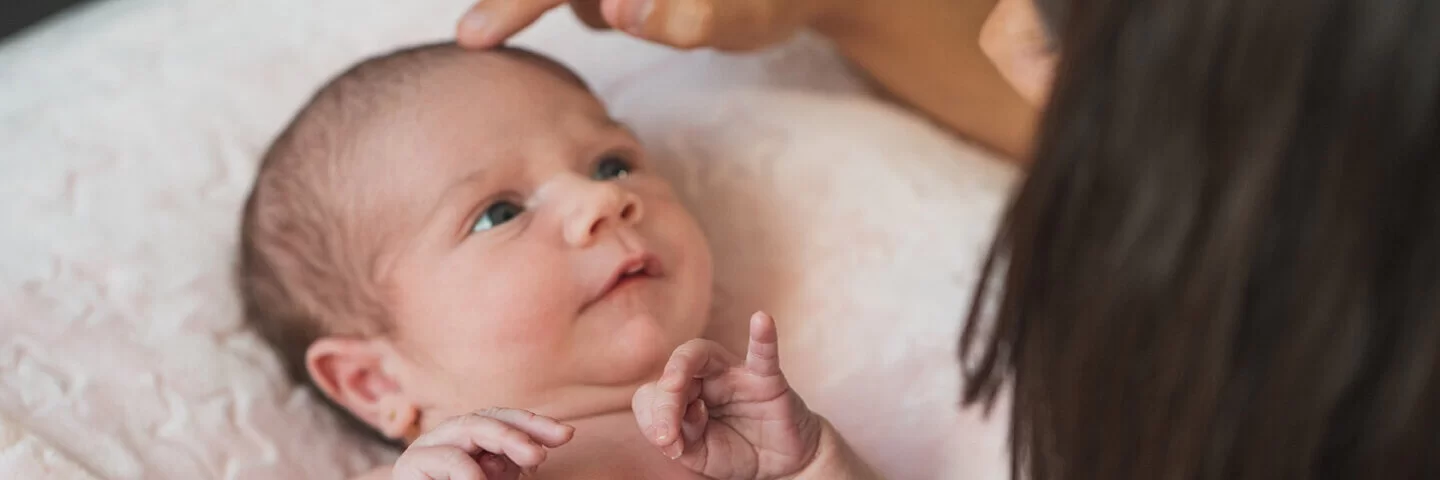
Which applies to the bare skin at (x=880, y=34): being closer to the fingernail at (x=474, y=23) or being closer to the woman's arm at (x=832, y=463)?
the fingernail at (x=474, y=23)

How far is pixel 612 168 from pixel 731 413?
0.26 meters

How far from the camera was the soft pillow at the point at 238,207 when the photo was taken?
0.83 m

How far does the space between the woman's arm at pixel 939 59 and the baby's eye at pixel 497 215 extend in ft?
1.09

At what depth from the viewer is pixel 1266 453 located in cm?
40

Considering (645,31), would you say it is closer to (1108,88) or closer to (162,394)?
(162,394)

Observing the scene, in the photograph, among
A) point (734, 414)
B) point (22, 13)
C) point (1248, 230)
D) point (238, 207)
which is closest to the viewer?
point (1248, 230)

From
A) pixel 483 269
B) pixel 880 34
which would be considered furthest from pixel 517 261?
pixel 880 34

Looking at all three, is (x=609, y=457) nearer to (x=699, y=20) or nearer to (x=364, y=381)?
(x=364, y=381)

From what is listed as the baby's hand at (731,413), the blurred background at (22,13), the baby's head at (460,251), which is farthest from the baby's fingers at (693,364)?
the blurred background at (22,13)

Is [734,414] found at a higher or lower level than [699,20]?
lower

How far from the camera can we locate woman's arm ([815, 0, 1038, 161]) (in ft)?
3.18

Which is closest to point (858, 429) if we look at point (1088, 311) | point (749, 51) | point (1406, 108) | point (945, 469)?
point (945, 469)

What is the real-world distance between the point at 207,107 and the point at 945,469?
72cm

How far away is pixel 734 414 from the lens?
72 centimetres
